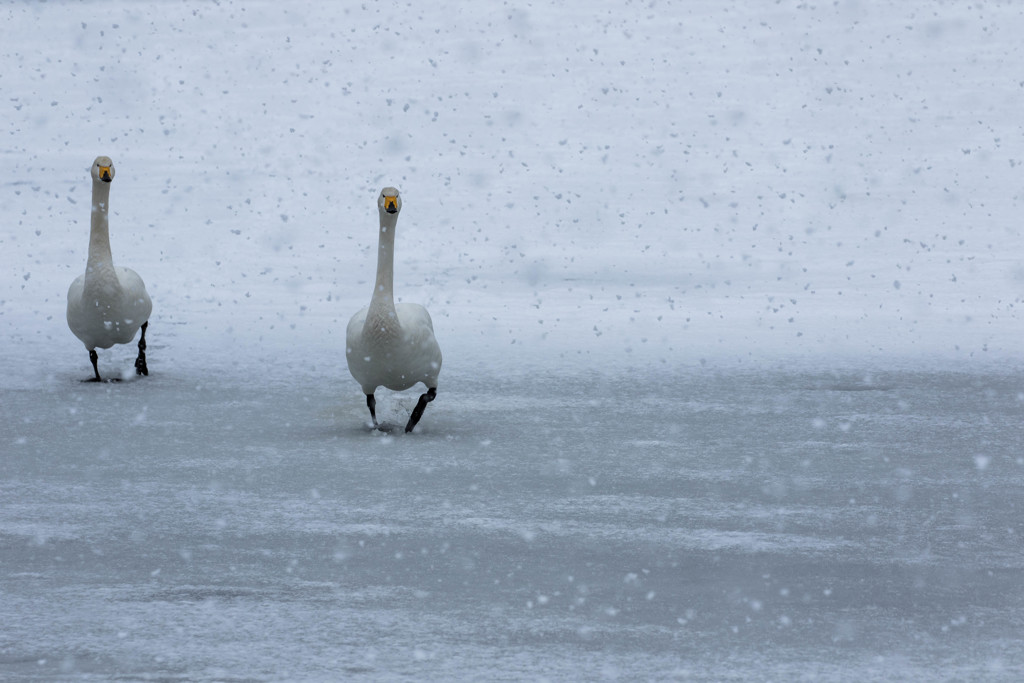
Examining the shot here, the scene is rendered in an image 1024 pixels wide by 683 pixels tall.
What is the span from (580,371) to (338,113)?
9.89 meters

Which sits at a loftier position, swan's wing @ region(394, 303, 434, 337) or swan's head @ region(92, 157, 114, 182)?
swan's head @ region(92, 157, 114, 182)

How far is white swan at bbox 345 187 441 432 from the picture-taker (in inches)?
310

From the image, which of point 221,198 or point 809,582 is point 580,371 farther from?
point 221,198

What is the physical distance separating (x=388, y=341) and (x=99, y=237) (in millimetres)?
3092

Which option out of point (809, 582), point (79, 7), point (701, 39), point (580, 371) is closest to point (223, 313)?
point (580, 371)

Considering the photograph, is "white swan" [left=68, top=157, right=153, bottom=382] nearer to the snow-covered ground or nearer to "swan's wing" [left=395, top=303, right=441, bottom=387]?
the snow-covered ground

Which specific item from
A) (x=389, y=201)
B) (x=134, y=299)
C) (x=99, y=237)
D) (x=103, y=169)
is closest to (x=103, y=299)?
Result: (x=134, y=299)

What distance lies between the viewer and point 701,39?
2112 cm

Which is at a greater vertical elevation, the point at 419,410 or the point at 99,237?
the point at 99,237

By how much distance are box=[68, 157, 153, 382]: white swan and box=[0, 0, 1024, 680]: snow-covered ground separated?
1.24 feet

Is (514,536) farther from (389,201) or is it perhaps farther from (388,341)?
(389,201)

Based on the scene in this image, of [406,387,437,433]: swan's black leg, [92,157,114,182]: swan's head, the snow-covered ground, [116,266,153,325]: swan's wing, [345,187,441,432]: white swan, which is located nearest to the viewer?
the snow-covered ground

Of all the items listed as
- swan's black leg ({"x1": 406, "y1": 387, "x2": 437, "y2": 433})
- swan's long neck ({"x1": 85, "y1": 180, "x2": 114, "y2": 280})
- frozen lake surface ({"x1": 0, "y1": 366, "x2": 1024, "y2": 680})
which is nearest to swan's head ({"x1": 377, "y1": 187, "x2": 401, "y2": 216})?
swan's black leg ({"x1": 406, "y1": 387, "x2": 437, "y2": 433})

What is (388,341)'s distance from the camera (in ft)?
25.8
